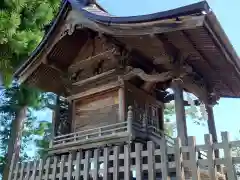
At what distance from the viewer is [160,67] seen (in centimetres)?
750

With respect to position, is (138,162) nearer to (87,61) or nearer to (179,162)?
(179,162)

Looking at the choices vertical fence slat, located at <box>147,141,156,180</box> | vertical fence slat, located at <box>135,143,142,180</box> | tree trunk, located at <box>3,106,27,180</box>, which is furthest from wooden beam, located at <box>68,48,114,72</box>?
tree trunk, located at <box>3,106,27,180</box>

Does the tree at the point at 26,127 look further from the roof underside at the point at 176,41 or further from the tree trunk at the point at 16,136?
the roof underside at the point at 176,41

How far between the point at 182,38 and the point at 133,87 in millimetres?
2016

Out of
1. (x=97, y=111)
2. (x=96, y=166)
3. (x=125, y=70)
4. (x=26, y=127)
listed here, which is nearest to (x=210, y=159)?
(x=96, y=166)

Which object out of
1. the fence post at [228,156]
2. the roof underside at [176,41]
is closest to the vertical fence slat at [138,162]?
the fence post at [228,156]

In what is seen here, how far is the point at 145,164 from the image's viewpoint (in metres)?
4.84

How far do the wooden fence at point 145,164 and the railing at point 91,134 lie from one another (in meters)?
0.87

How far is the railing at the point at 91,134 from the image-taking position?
6503mm

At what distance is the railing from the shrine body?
27 millimetres

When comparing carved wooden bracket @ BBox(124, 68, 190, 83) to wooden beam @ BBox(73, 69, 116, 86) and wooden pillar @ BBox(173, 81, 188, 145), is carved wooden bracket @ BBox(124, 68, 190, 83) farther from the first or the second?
wooden beam @ BBox(73, 69, 116, 86)

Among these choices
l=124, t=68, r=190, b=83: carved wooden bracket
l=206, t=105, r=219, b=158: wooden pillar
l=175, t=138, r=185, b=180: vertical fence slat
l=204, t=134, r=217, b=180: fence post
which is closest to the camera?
l=204, t=134, r=217, b=180: fence post

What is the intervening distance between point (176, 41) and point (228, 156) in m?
2.87

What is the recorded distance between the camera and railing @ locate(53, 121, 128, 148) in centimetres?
650
